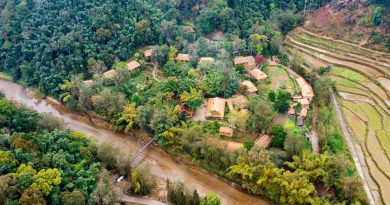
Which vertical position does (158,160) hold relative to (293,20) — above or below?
below

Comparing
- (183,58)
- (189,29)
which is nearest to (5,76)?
(183,58)

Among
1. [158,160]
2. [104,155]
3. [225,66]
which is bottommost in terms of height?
[158,160]

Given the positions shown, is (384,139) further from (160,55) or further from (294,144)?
(160,55)

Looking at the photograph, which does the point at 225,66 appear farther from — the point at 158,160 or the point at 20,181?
the point at 20,181

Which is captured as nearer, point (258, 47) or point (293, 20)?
point (258, 47)

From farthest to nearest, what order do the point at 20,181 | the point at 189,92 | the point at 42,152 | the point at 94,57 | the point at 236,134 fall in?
the point at 94,57 < the point at 189,92 < the point at 236,134 < the point at 42,152 < the point at 20,181

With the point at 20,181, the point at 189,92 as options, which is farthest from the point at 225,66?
the point at 20,181

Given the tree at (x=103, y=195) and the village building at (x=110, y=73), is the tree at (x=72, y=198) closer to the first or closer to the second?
the tree at (x=103, y=195)

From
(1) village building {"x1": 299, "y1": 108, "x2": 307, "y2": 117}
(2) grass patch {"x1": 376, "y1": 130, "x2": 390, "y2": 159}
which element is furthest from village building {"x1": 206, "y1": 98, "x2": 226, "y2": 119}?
(2) grass patch {"x1": 376, "y1": 130, "x2": 390, "y2": 159}
